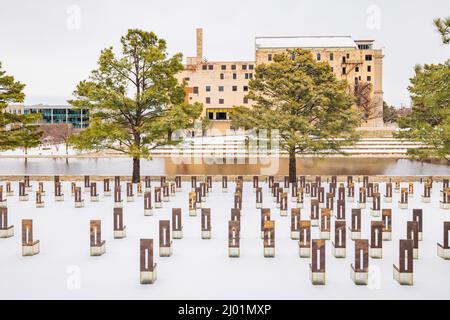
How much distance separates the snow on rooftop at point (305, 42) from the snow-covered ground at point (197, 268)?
2384 inches

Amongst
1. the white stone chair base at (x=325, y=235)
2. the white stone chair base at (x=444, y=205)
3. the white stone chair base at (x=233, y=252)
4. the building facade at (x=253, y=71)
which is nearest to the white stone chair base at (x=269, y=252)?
the white stone chair base at (x=233, y=252)

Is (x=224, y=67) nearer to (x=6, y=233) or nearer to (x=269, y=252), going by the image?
(x=6, y=233)

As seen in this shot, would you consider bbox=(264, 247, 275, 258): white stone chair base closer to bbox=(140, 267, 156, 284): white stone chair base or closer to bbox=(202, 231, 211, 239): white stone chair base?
bbox=(202, 231, 211, 239): white stone chair base

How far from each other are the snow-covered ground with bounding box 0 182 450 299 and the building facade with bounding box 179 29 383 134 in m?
60.2

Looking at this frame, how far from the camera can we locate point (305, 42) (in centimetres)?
7381

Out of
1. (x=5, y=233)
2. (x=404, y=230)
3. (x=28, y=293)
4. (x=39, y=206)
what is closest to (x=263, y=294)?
(x=28, y=293)

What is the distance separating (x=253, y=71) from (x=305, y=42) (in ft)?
32.8

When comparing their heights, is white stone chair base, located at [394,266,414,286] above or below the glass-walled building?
below

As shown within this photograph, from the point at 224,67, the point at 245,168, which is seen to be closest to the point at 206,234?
the point at 245,168

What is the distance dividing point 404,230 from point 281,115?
37.2 feet

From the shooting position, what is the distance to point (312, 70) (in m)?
24.5

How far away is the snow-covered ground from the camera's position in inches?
341

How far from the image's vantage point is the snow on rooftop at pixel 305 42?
71.7m

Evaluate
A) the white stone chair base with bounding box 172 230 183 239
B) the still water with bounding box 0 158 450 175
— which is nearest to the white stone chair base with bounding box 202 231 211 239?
the white stone chair base with bounding box 172 230 183 239
